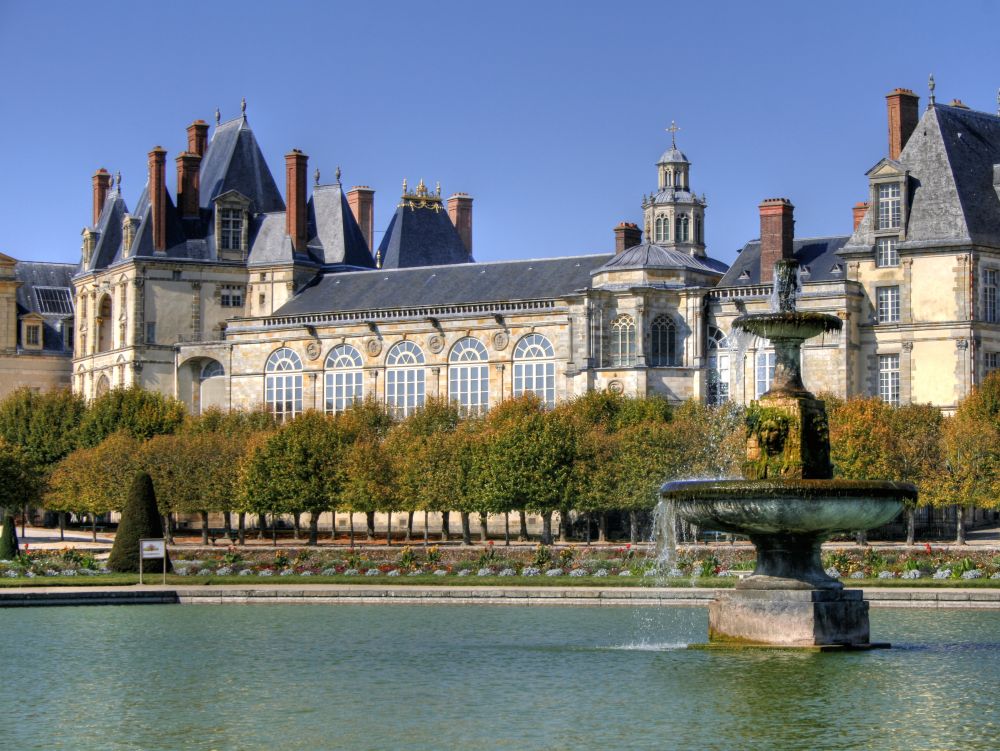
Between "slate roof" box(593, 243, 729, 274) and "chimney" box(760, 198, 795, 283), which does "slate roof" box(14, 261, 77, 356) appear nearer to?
"slate roof" box(593, 243, 729, 274)

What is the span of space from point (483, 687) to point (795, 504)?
448 centimetres

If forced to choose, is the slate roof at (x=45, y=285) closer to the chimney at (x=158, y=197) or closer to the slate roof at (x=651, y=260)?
the chimney at (x=158, y=197)

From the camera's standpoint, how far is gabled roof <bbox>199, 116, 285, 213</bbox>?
268 feet

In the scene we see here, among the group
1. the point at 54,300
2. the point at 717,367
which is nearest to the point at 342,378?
the point at 717,367

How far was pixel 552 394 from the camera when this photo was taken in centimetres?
6869

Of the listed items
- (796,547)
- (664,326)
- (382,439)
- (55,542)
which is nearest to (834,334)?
(664,326)

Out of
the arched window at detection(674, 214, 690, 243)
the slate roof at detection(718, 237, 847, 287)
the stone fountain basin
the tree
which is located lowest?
the stone fountain basin

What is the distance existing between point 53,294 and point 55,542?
3316cm

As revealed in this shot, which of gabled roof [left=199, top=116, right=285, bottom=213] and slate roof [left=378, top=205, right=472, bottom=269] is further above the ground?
gabled roof [left=199, top=116, right=285, bottom=213]

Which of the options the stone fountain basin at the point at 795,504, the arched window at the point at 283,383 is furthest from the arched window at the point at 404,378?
the stone fountain basin at the point at 795,504

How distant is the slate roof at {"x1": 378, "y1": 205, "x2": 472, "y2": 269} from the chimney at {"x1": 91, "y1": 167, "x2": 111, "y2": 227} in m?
13.0

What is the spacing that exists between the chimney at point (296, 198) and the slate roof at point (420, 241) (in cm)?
467

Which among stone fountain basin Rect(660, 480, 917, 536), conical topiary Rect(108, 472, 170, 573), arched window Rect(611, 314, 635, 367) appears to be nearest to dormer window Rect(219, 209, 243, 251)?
arched window Rect(611, 314, 635, 367)

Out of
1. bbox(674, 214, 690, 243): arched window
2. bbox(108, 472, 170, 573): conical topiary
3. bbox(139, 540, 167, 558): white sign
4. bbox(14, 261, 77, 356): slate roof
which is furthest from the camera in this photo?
bbox(14, 261, 77, 356): slate roof
